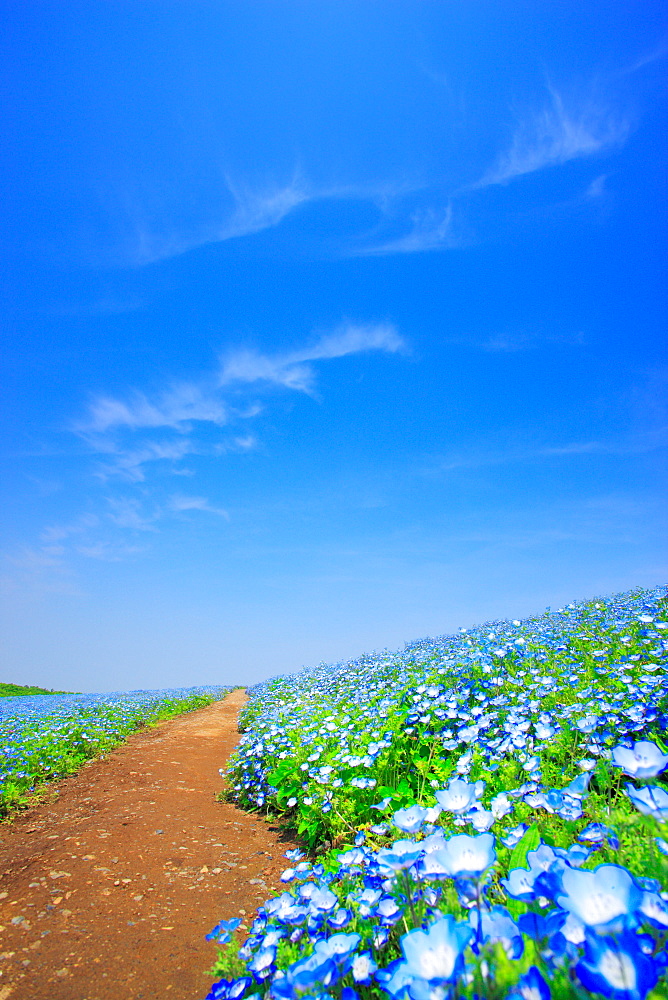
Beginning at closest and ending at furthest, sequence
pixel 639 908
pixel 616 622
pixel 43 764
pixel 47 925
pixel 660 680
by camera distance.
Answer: pixel 639 908
pixel 47 925
pixel 660 680
pixel 616 622
pixel 43 764

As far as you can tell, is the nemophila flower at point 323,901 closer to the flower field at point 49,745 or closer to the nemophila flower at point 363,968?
the nemophila flower at point 363,968

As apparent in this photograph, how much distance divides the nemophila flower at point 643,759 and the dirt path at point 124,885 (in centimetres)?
301

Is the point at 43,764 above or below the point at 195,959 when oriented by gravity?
above

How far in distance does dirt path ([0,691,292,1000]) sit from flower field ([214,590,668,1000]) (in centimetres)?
56

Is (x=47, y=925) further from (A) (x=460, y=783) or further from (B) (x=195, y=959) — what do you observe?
(A) (x=460, y=783)

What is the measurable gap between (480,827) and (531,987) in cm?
90

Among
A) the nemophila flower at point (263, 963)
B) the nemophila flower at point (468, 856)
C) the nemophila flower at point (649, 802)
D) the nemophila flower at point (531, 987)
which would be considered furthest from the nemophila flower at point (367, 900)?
the nemophila flower at point (649, 802)

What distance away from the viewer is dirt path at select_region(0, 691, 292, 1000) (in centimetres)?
311

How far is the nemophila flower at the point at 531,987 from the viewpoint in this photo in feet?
3.32

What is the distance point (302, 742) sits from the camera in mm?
5879

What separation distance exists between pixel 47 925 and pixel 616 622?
22.4ft

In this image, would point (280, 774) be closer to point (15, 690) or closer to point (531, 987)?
point (531, 987)

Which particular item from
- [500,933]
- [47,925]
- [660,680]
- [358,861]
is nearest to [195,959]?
[47,925]

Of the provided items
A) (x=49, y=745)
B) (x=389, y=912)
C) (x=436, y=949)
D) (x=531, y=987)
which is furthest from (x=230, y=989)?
(x=49, y=745)
